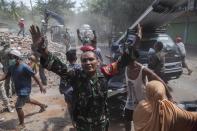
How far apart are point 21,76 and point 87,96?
4.18m

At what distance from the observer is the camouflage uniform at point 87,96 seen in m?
3.61

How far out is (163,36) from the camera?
11.7m

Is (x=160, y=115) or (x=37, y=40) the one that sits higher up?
(x=37, y=40)

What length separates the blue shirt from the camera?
7.47 metres

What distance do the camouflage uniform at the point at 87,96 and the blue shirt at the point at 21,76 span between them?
3975 mm

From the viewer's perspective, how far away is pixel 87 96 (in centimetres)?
362

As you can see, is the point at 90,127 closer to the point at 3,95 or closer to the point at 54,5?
the point at 3,95

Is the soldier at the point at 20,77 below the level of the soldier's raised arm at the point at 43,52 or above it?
below

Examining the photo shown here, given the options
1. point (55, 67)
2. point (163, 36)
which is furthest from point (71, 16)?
point (55, 67)

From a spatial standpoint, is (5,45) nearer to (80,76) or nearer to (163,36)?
(163,36)

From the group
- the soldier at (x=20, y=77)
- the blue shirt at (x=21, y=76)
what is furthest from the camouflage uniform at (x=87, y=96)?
the blue shirt at (x=21, y=76)

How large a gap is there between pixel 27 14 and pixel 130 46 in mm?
68666

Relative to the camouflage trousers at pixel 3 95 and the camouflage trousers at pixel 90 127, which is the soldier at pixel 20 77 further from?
the camouflage trousers at pixel 90 127

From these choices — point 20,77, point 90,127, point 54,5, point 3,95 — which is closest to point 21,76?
point 20,77
